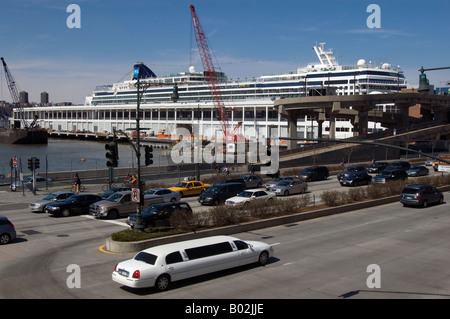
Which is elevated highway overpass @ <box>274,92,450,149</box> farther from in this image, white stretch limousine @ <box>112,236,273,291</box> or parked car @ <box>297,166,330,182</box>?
white stretch limousine @ <box>112,236,273,291</box>

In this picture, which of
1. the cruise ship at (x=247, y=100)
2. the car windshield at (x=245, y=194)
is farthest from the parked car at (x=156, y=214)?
the cruise ship at (x=247, y=100)

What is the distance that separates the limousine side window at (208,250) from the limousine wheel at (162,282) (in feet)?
3.50

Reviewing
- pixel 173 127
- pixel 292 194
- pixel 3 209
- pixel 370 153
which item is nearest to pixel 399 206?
pixel 292 194

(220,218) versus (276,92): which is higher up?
(276,92)

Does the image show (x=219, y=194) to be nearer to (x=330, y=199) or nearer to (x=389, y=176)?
(x=330, y=199)

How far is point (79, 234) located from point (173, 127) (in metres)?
129

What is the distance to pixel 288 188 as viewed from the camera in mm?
35469

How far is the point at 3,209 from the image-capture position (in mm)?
30375

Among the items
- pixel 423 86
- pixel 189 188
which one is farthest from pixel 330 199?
pixel 423 86

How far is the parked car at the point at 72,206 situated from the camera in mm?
27344

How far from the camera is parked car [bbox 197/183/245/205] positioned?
30719 mm

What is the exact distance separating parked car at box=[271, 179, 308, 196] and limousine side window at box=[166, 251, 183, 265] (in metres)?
21.8

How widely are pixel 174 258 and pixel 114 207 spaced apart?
13.7 metres
